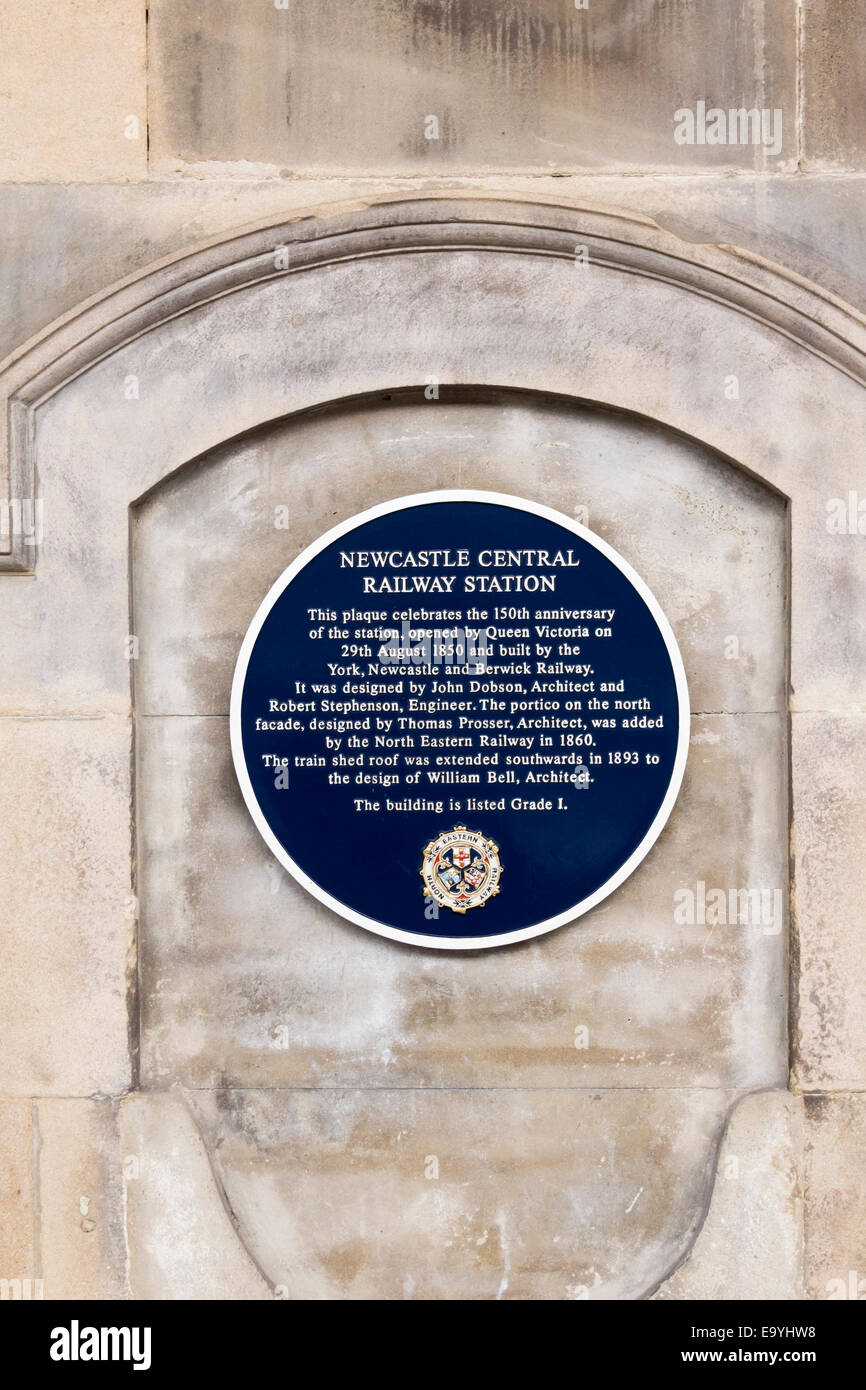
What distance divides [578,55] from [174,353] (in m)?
2.18

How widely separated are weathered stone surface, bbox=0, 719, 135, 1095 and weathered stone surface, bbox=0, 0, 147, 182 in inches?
95.7

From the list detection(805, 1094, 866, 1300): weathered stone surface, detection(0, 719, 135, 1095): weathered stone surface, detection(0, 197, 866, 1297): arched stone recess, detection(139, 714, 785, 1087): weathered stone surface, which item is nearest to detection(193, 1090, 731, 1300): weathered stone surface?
detection(0, 197, 866, 1297): arched stone recess

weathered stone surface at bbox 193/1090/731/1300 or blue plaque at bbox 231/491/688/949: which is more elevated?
blue plaque at bbox 231/491/688/949

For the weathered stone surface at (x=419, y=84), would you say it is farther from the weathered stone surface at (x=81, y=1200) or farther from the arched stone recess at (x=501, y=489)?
the weathered stone surface at (x=81, y=1200)

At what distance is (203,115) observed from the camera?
4.67 metres

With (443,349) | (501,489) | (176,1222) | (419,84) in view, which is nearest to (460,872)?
(501,489)

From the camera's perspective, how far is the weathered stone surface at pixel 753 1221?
14.5 feet

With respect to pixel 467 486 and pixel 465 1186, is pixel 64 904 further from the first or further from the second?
pixel 467 486

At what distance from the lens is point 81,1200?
4504 mm

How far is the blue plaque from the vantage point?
4582 millimetres

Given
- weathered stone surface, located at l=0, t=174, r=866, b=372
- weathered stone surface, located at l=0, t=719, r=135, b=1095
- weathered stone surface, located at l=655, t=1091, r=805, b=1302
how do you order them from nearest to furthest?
weathered stone surface, located at l=655, t=1091, r=805, b=1302
weathered stone surface, located at l=0, t=719, r=135, b=1095
weathered stone surface, located at l=0, t=174, r=866, b=372

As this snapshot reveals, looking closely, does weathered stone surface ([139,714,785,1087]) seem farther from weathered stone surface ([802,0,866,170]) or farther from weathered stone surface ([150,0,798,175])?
weathered stone surface ([150,0,798,175])

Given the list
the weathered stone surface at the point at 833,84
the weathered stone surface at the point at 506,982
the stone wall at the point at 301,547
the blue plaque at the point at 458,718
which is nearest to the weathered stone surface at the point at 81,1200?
the stone wall at the point at 301,547

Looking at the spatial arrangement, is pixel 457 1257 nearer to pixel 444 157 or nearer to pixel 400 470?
pixel 400 470
